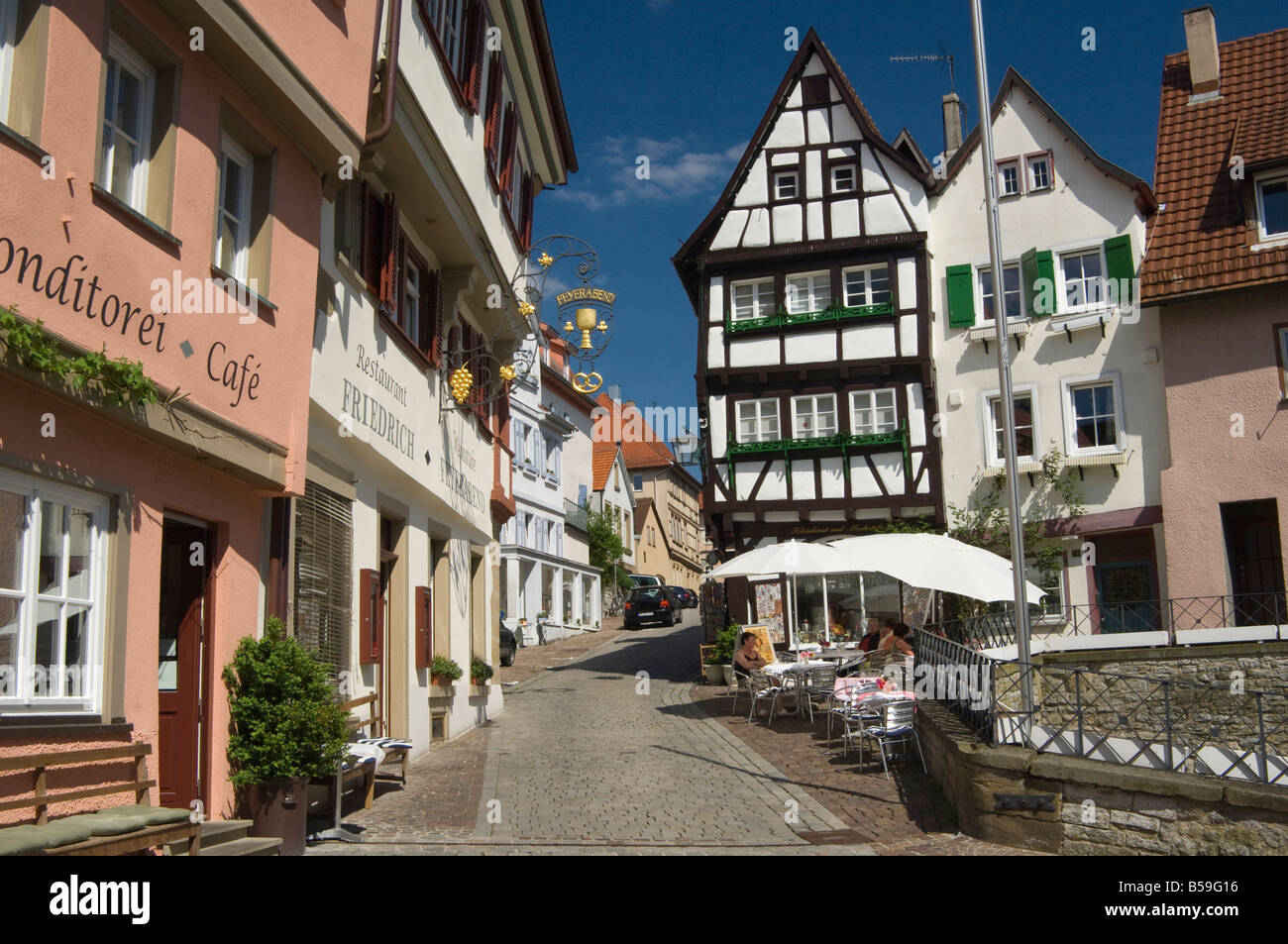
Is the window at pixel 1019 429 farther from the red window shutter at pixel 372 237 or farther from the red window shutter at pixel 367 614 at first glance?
the red window shutter at pixel 372 237

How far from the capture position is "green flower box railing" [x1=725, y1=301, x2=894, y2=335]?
24438 millimetres

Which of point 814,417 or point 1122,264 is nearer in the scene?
point 1122,264

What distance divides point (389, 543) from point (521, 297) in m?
6.71

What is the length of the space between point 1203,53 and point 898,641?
1533cm

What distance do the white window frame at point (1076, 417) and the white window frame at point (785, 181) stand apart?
6.81 metres

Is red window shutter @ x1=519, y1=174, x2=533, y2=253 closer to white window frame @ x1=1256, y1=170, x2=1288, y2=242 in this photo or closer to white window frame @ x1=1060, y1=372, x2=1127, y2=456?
white window frame @ x1=1060, y1=372, x2=1127, y2=456

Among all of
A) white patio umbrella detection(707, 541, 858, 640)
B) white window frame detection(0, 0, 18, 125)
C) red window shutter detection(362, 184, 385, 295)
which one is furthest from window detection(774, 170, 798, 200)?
white window frame detection(0, 0, 18, 125)

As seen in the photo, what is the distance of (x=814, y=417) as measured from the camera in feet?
80.4

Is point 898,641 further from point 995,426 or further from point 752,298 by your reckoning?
point 752,298

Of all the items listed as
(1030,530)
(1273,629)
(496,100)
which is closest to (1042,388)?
(1030,530)

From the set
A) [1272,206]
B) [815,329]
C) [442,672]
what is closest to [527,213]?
[815,329]

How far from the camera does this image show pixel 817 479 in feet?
79.5

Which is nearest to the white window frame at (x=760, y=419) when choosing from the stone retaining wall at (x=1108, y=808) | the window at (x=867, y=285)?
the window at (x=867, y=285)

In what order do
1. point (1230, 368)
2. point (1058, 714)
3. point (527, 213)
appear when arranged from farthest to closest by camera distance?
point (1230, 368)
point (527, 213)
point (1058, 714)
